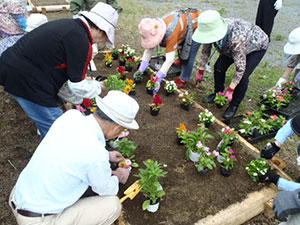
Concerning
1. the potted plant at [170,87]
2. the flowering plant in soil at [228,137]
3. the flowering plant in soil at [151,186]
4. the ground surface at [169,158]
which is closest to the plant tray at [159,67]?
the ground surface at [169,158]

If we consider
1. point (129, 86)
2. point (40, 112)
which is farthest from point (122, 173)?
point (129, 86)

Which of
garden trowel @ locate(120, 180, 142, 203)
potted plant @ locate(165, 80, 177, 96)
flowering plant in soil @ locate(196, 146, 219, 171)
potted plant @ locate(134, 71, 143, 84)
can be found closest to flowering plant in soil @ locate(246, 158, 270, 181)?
flowering plant in soil @ locate(196, 146, 219, 171)

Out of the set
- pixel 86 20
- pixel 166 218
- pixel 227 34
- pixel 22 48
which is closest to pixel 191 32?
pixel 227 34

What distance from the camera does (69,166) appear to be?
4.97ft

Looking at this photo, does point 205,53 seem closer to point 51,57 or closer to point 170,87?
point 170,87

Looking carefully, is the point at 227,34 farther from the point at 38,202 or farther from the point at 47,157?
the point at 38,202

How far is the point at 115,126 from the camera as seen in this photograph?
168 centimetres

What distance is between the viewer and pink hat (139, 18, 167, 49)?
3.25 metres

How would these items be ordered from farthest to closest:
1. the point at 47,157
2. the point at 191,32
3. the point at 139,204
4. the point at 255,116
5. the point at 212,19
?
the point at 191,32
the point at 255,116
the point at 212,19
the point at 139,204
the point at 47,157

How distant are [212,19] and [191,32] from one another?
2.55 feet

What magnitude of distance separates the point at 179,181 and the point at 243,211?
713mm

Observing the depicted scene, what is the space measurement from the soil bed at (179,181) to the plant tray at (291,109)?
4.14 feet

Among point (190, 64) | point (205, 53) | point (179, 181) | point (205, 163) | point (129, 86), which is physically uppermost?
point (205, 53)

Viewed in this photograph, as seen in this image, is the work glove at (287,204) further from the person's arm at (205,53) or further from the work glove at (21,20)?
the work glove at (21,20)
